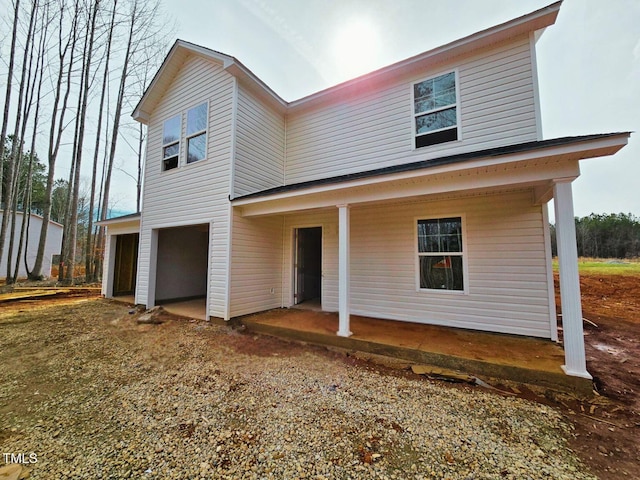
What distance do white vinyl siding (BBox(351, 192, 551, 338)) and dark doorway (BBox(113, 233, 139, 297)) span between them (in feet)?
30.9

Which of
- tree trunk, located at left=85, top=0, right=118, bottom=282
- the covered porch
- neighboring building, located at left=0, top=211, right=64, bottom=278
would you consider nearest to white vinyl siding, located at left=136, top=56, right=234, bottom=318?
the covered porch

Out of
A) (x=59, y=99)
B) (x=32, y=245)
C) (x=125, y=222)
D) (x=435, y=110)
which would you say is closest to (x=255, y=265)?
(x=435, y=110)

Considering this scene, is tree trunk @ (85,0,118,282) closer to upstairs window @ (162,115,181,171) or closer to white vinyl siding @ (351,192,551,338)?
upstairs window @ (162,115,181,171)

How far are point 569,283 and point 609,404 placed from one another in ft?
4.56

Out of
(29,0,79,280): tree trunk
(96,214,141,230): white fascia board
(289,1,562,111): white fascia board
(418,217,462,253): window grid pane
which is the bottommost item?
(418,217,462,253): window grid pane

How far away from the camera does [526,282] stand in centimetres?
476

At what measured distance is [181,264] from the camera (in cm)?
941

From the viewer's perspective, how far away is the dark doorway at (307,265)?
7625 mm

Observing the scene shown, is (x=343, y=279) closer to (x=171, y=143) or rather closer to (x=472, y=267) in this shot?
(x=472, y=267)

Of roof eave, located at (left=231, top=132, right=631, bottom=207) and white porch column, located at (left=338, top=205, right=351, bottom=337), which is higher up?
roof eave, located at (left=231, top=132, right=631, bottom=207)

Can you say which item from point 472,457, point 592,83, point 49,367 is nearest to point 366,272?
point 472,457

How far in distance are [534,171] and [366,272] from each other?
3712 millimetres

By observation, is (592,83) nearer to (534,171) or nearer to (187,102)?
(534,171)

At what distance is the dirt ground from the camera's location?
7.14 feet
